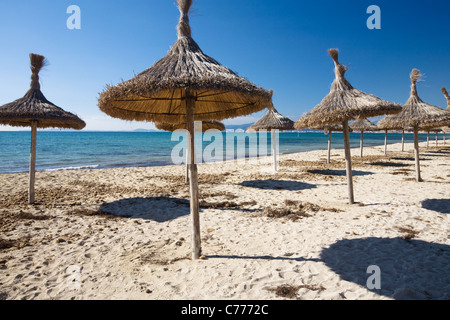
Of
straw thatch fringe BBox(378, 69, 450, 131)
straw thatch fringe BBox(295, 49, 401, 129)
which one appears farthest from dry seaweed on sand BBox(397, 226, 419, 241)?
straw thatch fringe BBox(378, 69, 450, 131)

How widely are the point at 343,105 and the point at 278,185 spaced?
13.0 feet

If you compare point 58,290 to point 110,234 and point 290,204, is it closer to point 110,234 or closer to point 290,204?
point 110,234

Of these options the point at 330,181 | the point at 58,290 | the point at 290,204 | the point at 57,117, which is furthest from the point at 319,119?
the point at 57,117

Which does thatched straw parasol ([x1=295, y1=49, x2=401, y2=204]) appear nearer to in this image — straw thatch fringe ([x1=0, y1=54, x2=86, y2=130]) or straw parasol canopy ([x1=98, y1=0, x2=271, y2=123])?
straw parasol canopy ([x1=98, y1=0, x2=271, y2=123])

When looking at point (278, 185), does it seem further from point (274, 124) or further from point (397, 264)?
point (397, 264)

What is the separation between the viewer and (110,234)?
14.5 feet

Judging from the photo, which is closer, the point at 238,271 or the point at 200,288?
the point at 200,288

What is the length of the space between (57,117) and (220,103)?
466 centimetres

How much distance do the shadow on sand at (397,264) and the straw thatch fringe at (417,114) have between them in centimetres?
563

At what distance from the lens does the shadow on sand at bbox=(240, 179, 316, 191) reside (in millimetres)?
8132

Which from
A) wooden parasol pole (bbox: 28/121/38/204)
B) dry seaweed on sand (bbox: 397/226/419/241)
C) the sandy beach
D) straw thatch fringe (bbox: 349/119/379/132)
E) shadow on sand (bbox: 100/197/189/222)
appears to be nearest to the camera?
the sandy beach

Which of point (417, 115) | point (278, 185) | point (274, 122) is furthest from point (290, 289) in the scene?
point (274, 122)

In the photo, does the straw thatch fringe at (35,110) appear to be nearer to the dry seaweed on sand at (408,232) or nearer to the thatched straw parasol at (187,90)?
the thatched straw parasol at (187,90)

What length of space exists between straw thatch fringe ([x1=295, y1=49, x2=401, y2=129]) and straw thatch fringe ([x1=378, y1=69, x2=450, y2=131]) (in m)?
2.97
